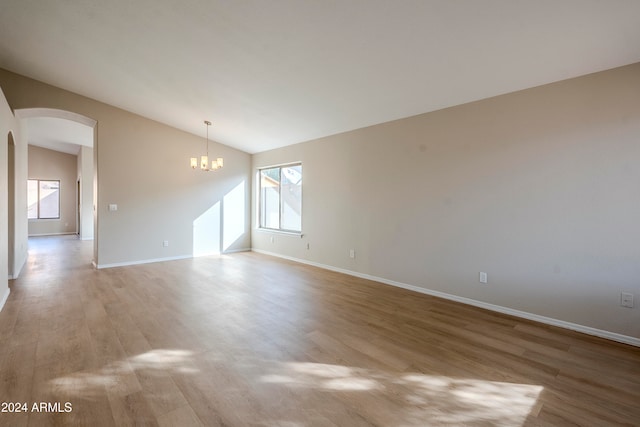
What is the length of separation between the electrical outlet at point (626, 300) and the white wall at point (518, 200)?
4 centimetres

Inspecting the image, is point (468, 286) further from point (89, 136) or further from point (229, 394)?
point (89, 136)

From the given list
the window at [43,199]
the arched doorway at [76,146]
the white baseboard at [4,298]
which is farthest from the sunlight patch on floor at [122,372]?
the window at [43,199]

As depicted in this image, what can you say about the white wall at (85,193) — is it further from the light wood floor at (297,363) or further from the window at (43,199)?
the light wood floor at (297,363)

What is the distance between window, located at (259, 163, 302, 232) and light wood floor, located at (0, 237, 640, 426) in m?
2.77

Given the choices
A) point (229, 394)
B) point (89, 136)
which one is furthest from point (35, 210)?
point (229, 394)

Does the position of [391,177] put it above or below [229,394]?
above

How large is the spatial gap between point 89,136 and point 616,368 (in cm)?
1144

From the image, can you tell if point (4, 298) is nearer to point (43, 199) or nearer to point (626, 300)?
point (626, 300)

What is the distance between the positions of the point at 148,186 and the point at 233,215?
200 cm

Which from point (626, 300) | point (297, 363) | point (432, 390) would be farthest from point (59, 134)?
point (626, 300)

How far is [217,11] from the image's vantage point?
8.78ft

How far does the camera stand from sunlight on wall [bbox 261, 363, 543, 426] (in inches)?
68.4

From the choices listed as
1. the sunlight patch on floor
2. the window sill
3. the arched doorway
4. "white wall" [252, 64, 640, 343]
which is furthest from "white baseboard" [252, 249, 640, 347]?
the arched doorway

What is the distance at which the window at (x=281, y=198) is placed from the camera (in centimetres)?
641
